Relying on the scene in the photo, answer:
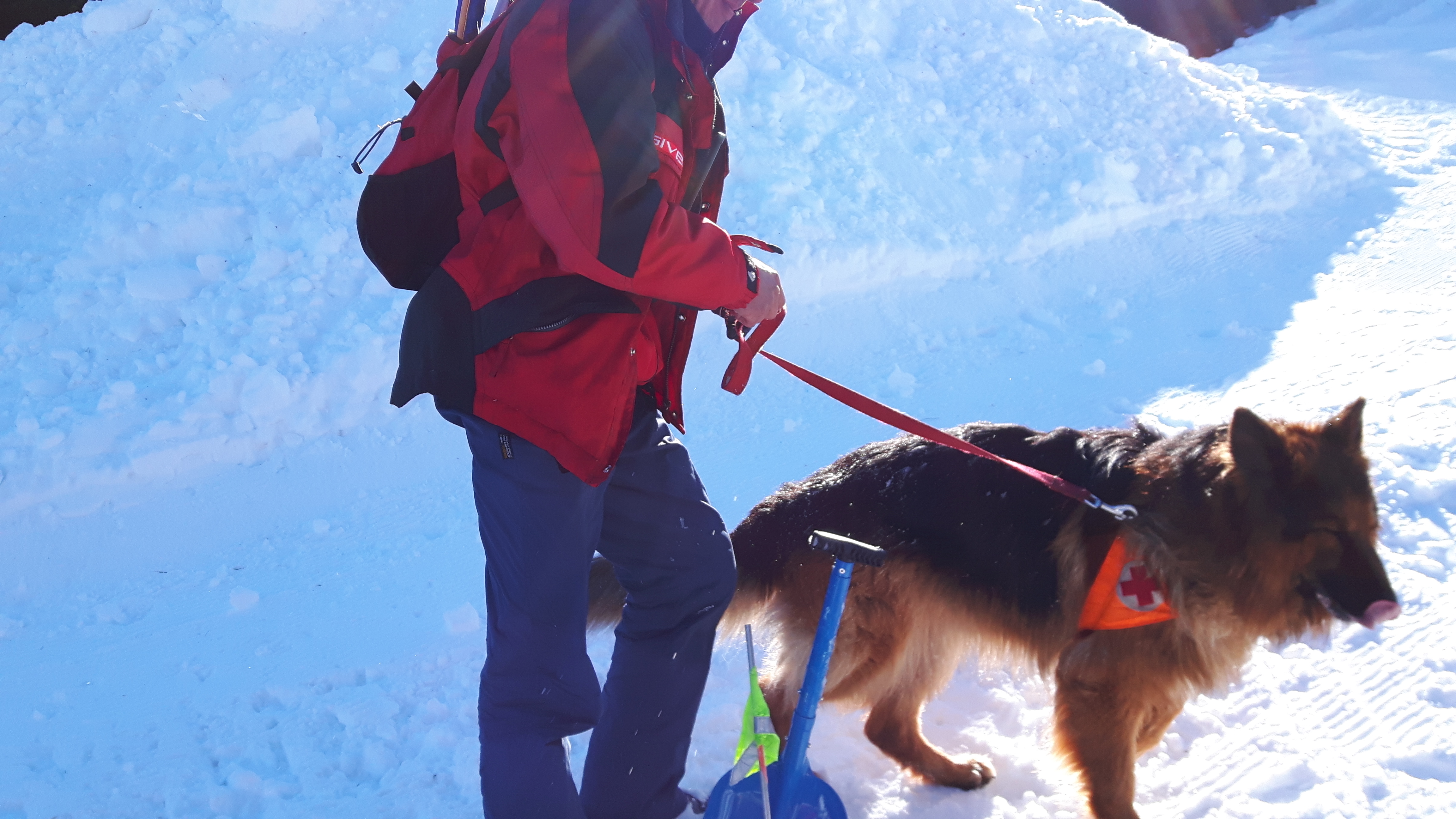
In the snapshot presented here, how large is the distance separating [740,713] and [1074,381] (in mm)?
2715

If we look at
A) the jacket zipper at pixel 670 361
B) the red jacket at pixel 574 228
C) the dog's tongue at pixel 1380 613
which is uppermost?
the red jacket at pixel 574 228

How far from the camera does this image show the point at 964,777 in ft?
8.73

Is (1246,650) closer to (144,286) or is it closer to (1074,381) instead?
(1074,381)

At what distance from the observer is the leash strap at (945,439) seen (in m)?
2.28

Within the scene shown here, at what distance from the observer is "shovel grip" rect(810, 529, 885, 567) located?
74.0 inches

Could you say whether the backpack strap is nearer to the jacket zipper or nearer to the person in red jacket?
the person in red jacket

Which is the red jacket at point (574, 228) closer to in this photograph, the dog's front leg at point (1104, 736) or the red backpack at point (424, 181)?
the red backpack at point (424, 181)

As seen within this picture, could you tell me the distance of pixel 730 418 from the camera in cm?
455

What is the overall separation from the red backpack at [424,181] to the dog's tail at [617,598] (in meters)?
1.00

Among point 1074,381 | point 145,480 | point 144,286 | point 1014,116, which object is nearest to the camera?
point 145,480

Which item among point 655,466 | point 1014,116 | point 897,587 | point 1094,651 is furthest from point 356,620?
point 1014,116

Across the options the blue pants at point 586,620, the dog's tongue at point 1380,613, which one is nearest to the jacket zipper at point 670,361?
the blue pants at point 586,620

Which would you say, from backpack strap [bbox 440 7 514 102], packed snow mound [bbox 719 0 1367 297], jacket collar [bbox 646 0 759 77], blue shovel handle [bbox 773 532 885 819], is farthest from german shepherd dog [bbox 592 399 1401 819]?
packed snow mound [bbox 719 0 1367 297]

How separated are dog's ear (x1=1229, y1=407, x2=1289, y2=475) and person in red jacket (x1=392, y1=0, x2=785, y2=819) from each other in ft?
3.60
